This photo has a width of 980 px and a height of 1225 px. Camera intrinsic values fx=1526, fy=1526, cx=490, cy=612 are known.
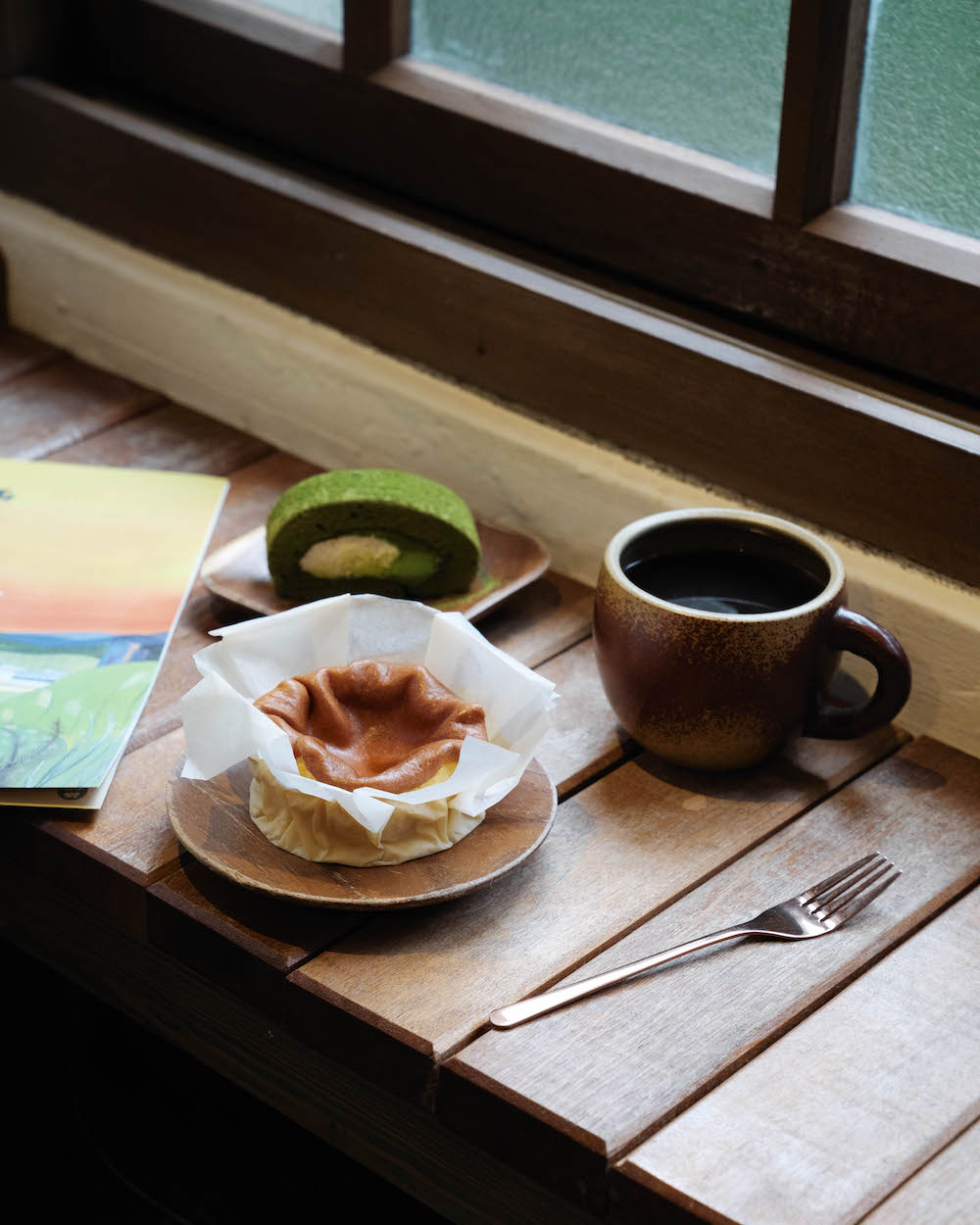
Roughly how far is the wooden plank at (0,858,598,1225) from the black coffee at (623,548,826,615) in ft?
1.05

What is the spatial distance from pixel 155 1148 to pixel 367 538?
498mm

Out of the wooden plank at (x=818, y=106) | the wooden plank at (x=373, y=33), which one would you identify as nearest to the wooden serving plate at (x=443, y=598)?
the wooden plank at (x=818, y=106)

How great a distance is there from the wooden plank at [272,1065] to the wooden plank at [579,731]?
0.20 m

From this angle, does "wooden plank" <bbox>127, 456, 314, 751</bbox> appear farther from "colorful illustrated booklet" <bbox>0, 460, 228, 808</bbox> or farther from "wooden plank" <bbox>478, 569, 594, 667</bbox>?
"wooden plank" <bbox>478, 569, 594, 667</bbox>

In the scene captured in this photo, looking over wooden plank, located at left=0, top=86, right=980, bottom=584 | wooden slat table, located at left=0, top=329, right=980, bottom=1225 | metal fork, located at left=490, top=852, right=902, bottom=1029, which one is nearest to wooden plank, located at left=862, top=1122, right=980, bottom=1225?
wooden slat table, located at left=0, top=329, right=980, bottom=1225

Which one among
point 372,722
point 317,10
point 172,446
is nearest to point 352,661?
point 372,722

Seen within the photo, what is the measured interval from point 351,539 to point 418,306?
260 mm

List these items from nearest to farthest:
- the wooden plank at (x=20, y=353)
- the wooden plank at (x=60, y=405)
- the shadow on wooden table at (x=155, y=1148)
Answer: the shadow on wooden table at (x=155, y=1148) < the wooden plank at (x=60, y=405) < the wooden plank at (x=20, y=353)

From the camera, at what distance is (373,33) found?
1.17 meters

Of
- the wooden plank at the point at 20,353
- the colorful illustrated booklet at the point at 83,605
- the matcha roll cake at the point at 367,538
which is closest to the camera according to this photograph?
the colorful illustrated booklet at the point at 83,605

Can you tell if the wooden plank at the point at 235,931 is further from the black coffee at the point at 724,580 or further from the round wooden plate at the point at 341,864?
the black coffee at the point at 724,580

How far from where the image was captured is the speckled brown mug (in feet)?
2.69

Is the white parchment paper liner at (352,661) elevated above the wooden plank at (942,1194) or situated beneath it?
elevated above

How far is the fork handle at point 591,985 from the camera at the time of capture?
27.8 inches
